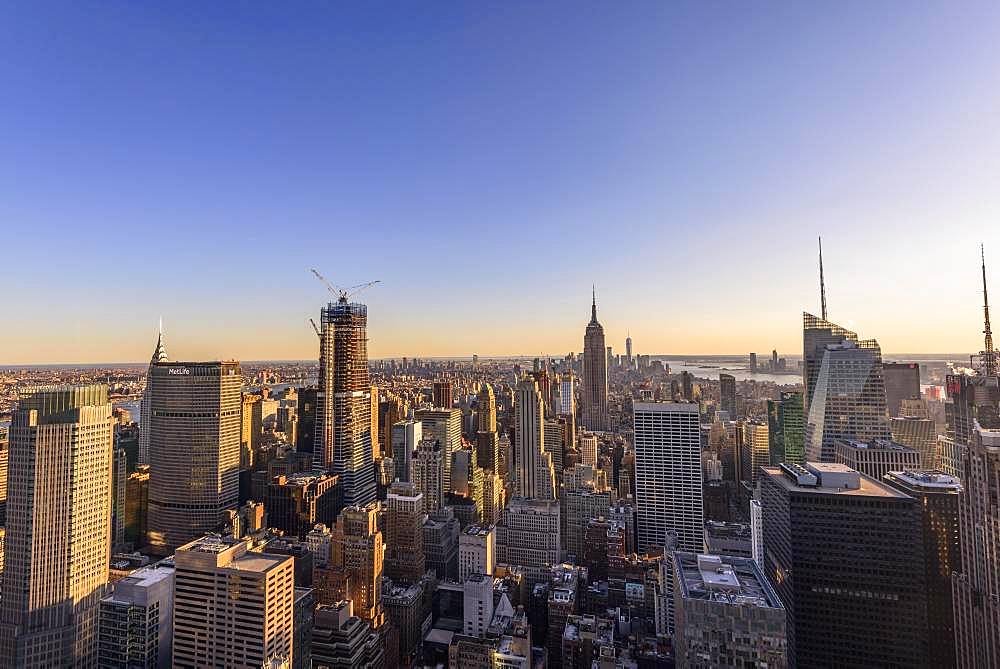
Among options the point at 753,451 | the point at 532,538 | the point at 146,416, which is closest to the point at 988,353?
the point at 753,451

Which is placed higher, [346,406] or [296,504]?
[346,406]

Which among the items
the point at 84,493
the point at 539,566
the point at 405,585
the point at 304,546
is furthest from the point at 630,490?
the point at 84,493

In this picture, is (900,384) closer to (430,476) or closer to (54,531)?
(430,476)

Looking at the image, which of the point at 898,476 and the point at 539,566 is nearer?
the point at 898,476

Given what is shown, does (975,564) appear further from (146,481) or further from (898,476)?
(146,481)

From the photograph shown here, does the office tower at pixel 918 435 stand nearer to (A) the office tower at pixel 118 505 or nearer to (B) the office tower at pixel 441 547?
(B) the office tower at pixel 441 547

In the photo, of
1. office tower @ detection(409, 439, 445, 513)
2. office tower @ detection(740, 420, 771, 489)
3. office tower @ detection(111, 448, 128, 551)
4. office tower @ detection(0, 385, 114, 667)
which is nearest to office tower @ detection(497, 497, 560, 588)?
office tower @ detection(409, 439, 445, 513)
